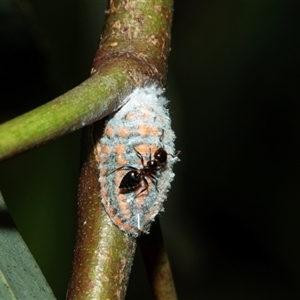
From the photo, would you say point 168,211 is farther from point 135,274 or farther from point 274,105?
point 274,105

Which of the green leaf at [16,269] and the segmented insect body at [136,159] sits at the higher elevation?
the segmented insect body at [136,159]

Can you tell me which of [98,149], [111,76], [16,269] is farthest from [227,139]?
[16,269]

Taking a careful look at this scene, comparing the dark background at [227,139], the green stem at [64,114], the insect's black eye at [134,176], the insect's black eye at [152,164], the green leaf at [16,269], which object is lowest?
the green leaf at [16,269]

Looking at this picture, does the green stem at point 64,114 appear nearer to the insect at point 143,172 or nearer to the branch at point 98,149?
the branch at point 98,149

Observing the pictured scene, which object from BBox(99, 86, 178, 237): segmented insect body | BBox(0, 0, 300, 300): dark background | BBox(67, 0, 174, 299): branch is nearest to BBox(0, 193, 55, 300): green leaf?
BBox(67, 0, 174, 299): branch

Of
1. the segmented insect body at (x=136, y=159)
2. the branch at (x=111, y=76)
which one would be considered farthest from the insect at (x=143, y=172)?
the branch at (x=111, y=76)

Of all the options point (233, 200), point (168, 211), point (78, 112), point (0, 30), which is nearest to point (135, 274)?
point (168, 211)

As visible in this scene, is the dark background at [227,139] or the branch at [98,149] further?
the dark background at [227,139]
